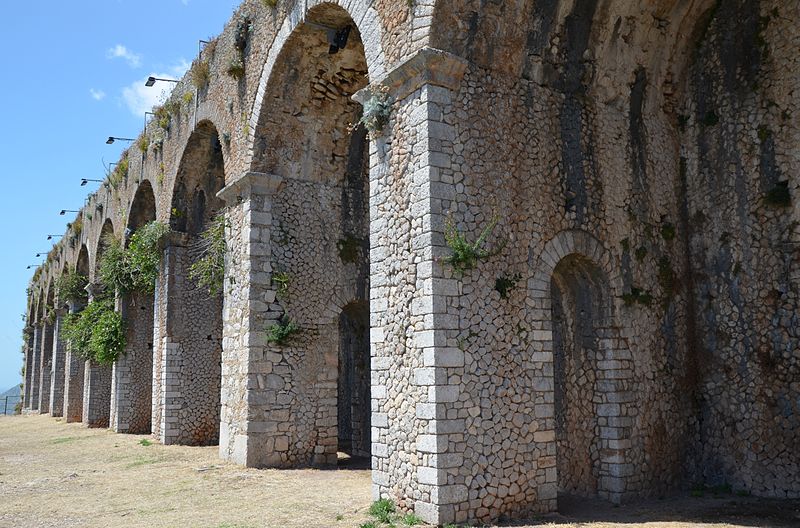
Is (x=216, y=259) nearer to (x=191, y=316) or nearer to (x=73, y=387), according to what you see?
(x=191, y=316)

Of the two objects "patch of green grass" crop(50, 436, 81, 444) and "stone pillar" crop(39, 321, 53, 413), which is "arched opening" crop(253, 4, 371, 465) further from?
"stone pillar" crop(39, 321, 53, 413)

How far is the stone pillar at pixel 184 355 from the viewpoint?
1830cm

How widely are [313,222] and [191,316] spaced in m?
6.54

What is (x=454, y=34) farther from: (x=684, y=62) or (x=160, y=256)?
(x=160, y=256)

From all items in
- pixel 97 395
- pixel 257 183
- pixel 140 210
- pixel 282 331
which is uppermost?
pixel 140 210

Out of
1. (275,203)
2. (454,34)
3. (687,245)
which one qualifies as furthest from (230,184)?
(687,245)

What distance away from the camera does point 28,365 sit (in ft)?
153

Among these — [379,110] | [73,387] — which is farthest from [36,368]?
[379,110]

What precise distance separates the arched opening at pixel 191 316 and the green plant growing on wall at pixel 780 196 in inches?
506

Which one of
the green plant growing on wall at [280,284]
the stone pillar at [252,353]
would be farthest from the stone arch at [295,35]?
the green plant growing on wall at [280,284]

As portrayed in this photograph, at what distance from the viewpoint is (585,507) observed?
956cm

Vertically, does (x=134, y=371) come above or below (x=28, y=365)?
above

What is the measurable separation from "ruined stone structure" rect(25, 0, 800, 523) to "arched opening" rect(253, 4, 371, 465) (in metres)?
0.05

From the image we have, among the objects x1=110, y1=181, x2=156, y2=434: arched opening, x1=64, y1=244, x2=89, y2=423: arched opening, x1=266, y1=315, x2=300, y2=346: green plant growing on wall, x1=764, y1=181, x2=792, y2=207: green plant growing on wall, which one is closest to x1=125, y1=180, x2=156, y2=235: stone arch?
x1=110, y1=181, x2=156, y2=434: arched opening
